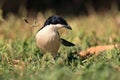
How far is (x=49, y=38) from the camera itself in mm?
5266

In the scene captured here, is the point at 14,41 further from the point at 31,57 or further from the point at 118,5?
the point at 118,5

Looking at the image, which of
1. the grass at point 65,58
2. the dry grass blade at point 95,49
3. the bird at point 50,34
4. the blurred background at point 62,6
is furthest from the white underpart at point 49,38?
the blurred background at point 62,6

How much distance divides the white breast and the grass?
0.41ft

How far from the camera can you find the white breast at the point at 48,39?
526 cm

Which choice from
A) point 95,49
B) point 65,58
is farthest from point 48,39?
point 95,49

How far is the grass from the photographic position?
431cm

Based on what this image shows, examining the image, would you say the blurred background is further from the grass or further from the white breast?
the white breast

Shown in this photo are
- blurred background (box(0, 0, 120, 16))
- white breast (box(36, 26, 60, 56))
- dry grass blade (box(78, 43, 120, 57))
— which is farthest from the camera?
blurred background (box(0, 0, 120, 16))

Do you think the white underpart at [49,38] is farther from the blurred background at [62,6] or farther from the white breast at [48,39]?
the blurred background at [62,6]

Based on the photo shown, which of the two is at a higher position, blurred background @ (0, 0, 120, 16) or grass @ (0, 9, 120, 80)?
blurred background @ (0, 0, 120, 16)

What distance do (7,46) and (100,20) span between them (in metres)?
3.72

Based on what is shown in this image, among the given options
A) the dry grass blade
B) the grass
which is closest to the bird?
the grass

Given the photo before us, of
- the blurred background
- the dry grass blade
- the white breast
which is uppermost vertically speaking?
the blurred background

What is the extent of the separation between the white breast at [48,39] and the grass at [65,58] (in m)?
0.13
